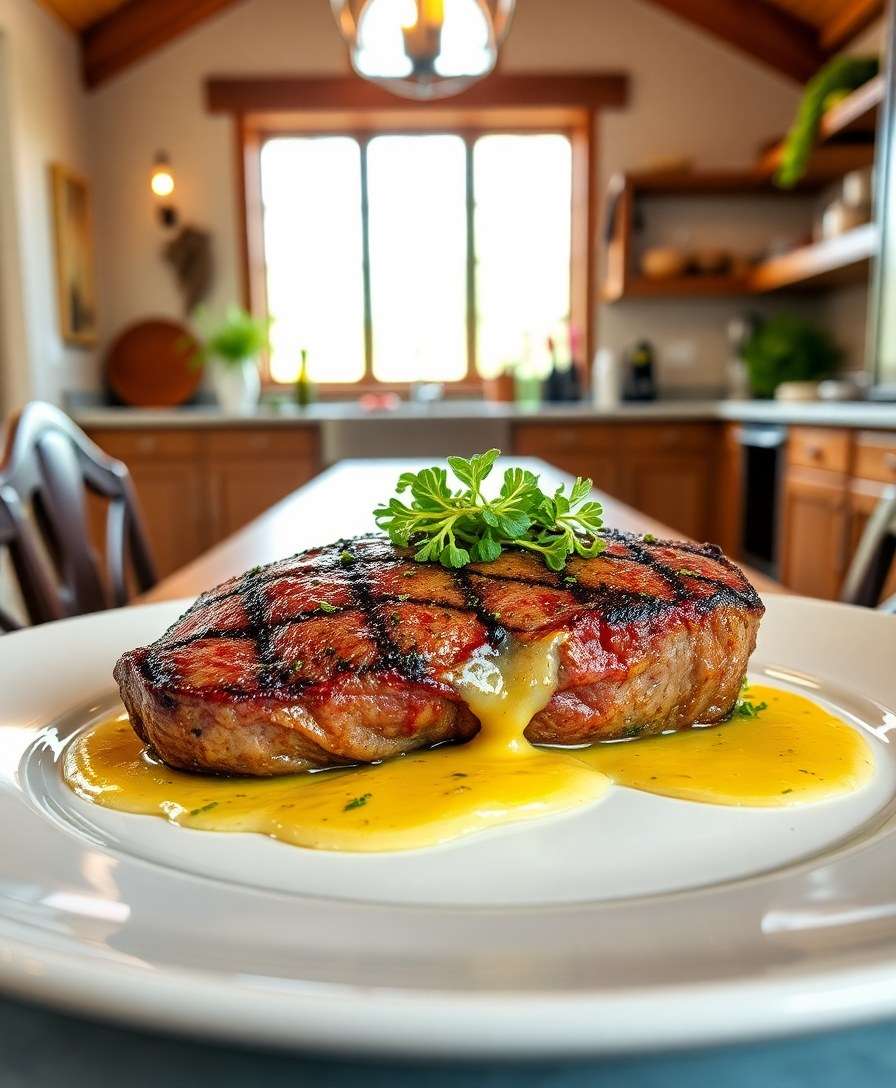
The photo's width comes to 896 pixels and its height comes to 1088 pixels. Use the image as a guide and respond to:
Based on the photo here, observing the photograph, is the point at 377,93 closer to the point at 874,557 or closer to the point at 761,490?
the point at 761,490

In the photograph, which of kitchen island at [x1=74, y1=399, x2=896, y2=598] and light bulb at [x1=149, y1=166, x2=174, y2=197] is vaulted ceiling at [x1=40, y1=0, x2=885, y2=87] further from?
kitchen island at [x1=74, y1=399, x2=896, y2=598]

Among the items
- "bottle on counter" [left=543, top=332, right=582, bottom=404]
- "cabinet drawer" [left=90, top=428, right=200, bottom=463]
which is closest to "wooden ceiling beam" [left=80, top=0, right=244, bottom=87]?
"cabinet drawer" [left=90, top=428, right=200, bottom=463]

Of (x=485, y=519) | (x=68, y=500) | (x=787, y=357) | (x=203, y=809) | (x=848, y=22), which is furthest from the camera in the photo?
(x=787, y=357)

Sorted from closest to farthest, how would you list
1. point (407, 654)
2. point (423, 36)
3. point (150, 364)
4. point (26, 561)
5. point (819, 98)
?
point (407, 654), point (26, 561), point (423, 36), point (819, 98), point (150, 364)

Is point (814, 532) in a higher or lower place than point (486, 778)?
lower

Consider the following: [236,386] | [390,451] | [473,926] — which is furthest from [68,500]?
[236,386]

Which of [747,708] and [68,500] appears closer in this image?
[747,708]

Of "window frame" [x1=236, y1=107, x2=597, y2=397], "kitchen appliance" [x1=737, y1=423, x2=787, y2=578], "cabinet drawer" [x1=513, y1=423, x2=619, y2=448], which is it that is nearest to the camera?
"kitchen appliance" [x1=737, y1=423, x2=787, y2=578]

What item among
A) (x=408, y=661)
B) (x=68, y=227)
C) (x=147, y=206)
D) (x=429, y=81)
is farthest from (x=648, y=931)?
(x=147, y=206)
